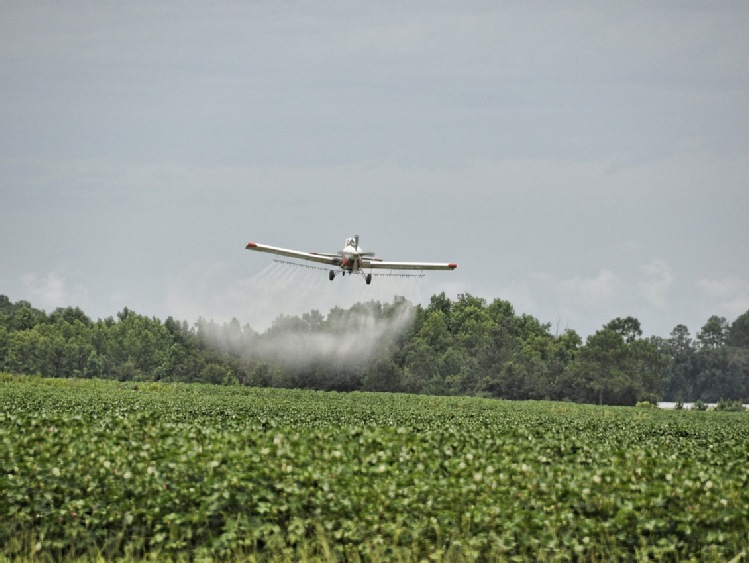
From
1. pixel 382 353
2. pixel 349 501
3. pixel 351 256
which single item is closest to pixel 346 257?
pixel 351 256

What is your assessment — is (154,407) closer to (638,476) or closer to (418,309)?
(638,476)

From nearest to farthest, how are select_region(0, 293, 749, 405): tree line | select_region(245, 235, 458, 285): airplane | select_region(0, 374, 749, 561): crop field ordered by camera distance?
select_region(0, 374, 749, 561): crop field
select_region(245, 235, 458, 285): airplane
select_region(0, 293, 749, 405): tree line

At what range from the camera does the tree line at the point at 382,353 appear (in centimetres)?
11950

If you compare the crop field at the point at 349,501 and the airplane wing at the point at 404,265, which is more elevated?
the airplane wing at the point at 404,265

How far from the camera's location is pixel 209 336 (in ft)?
461

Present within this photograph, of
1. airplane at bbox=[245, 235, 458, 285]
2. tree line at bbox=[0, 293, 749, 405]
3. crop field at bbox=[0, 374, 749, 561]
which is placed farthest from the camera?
tree line at bbox=[0, 293, 749, 405]

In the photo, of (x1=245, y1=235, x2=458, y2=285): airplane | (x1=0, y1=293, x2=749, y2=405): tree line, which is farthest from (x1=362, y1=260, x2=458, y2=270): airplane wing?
(x1=0, y1=293, x2=749, y2=405): tree line

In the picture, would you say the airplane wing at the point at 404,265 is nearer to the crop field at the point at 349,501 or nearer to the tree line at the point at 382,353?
the crop field at the point at 349,501

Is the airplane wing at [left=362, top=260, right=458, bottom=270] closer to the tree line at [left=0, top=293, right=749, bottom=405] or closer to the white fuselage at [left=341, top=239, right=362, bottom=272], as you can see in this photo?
the white fuselage at [left=341, top=239, right=362, bottom=272]

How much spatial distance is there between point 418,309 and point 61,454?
445 ft

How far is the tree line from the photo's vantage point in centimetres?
11950

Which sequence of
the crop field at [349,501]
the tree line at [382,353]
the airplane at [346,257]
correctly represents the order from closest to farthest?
the crop field at [349,501] < the airplane at [346,257] < the tree line at [382,353]

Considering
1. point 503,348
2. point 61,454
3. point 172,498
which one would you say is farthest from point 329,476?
point 503,348

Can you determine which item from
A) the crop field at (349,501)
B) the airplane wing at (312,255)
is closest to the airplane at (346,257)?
the airplane wing at (312,255)
